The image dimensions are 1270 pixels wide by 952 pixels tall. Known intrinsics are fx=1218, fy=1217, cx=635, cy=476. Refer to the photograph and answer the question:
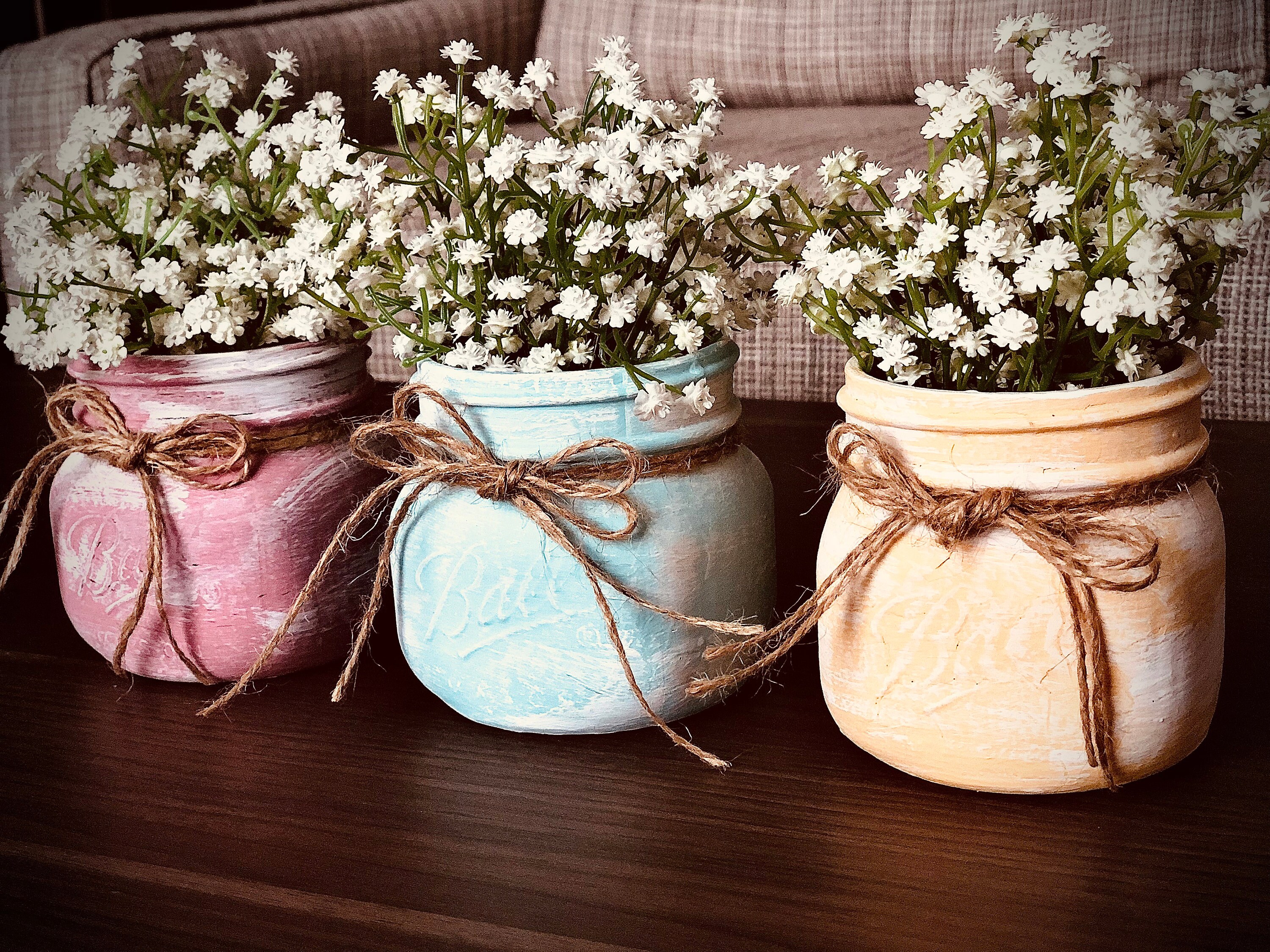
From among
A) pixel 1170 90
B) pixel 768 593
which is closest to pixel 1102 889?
pixel 768 593

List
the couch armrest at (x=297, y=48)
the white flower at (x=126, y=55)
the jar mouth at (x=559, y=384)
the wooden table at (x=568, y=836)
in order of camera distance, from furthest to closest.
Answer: the couch armrest at (x=297, y=48) < the white flower at (x=126, y=55) < the jar mouth at (x=559, y=384) < the wooden table at (x=568, y=836)

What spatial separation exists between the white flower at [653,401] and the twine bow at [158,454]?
0.23 metres

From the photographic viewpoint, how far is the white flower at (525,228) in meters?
0.55

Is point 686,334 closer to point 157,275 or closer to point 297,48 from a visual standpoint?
point 157,275

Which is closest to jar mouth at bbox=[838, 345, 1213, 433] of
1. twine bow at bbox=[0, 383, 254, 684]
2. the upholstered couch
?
twine bow at bbox=[0, 383, 254, 684]

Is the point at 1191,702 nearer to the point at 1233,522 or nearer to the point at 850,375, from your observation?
the point at 850,375

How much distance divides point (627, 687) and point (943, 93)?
315 millimetres

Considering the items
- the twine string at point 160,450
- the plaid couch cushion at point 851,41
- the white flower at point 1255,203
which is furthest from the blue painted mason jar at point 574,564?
the plaid couch cushion at point 851,41

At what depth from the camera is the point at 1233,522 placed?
0.85 m

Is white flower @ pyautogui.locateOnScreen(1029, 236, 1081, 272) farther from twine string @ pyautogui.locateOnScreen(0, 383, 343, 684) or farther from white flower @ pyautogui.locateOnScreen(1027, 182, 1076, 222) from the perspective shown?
twine string @ pyautogui.locateOnScreen(0, 383, 343, 684)

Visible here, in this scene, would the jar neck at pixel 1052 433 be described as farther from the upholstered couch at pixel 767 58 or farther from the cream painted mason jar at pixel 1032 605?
the upholstered couch at pixel 767 58

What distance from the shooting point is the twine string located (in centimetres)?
66

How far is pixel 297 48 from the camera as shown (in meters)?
1.68

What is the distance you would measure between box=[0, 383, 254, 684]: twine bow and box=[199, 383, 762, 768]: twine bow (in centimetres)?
8
